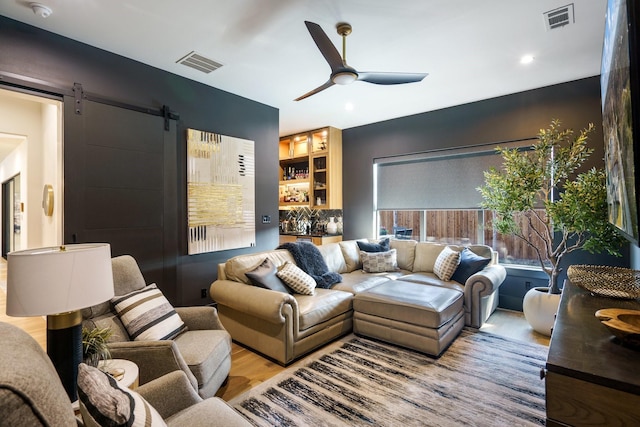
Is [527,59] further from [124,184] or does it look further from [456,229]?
[124,184]

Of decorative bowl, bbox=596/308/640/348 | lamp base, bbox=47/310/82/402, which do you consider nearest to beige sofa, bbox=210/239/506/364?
lamp base, bbox=47/310/82/402

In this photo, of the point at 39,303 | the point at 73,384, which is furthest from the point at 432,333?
the point at 39,303

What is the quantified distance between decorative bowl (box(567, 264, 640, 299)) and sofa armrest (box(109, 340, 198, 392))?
2268mm

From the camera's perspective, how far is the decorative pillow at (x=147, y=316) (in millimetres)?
2041

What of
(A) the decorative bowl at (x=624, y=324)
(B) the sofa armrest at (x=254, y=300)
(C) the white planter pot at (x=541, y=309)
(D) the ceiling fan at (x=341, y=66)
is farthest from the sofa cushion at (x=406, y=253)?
(A) the decorative bowl at (x=624, y=324)

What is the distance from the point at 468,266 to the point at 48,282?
12.7ft

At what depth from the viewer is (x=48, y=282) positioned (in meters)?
1.23

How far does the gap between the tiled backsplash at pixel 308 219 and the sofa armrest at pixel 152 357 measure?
4679mm

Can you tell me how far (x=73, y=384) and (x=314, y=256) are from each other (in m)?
2.66

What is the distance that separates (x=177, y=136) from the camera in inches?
147

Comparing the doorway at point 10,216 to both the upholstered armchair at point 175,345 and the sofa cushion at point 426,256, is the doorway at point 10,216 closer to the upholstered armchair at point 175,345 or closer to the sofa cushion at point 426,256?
the upholstered armchair at point 175,345

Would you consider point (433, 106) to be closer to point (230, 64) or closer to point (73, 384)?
point (230, 64)

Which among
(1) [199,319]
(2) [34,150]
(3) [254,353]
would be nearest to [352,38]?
(1) [199,319]

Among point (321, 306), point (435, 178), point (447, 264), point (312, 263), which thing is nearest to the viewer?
point (321, 306)
